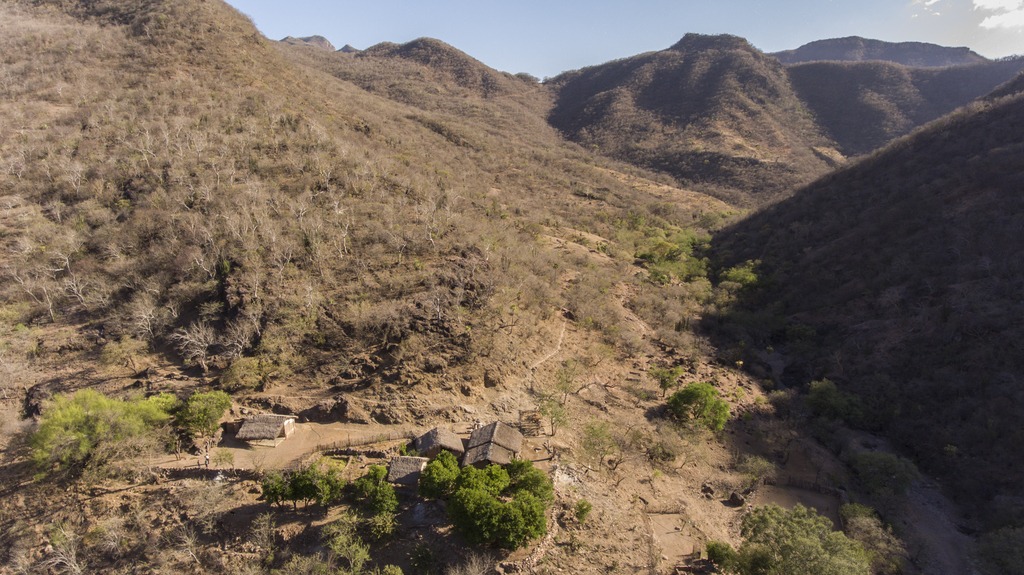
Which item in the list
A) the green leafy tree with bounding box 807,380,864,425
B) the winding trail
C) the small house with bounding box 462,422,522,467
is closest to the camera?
the small house with bounding box 462,422,522,467

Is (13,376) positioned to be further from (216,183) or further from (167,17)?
(167,17)

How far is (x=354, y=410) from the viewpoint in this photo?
22.9m

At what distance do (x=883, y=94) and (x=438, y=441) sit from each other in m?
144

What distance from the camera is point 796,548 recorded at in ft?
53.9

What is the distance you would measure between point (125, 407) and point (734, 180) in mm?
99387

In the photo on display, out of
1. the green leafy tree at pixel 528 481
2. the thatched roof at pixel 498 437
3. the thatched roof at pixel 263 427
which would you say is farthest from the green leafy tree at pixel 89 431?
the green leafy tree at pixel 528 481

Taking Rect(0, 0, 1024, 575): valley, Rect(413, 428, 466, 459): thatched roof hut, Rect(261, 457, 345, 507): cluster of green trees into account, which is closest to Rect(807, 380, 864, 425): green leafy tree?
Rect(0, 0, 1024, 575): valley

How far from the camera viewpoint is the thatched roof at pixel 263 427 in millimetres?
20828

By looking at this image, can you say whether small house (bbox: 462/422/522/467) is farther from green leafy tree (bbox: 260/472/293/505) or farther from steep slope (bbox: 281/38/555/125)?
steep slope (bbox: 281/38/555/125)

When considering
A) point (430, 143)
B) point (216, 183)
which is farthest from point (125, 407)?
point (430, 143)

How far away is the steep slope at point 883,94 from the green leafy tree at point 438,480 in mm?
119472

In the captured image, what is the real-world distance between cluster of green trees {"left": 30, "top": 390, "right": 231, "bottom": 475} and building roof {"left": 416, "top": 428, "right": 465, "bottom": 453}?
9671mm

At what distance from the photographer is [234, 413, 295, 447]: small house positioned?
68.4ft

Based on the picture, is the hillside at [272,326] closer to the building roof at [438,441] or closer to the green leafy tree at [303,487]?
the green leafy tree at [303,487]
